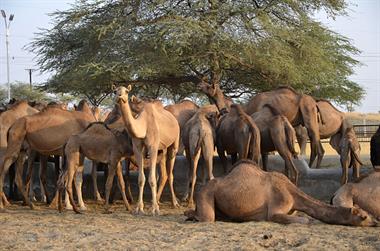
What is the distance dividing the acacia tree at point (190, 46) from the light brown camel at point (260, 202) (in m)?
15.2

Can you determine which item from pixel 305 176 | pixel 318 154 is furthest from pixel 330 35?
pixel 305 176

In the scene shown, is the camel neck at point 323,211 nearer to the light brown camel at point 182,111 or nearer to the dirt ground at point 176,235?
the dirt ground at point 176,235

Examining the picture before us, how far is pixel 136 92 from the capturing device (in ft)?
94.3

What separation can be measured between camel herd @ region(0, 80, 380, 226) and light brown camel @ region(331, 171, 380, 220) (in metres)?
0.01

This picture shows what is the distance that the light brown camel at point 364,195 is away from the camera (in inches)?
366

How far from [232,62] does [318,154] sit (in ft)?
32.5

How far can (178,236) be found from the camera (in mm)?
8281

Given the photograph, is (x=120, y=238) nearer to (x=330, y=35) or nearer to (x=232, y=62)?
(x=232, y=62)

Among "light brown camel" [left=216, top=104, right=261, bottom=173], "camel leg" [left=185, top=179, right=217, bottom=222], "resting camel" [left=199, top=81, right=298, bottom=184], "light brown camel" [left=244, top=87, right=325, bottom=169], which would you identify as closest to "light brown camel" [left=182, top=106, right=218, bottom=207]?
"light brown camel" [left=216, top=104, right=261, bottom=173]

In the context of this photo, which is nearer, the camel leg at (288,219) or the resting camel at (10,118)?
the camel leg at (288,219)

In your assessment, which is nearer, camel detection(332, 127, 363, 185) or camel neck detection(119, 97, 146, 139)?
camel neck detection(119, 97, 146, 139)

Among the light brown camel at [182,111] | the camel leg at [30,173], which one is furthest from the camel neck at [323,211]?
the light brown camel at [182,111]

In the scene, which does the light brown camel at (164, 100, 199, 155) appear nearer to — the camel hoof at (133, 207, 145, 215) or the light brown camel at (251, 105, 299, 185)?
the light brown camel at (251, 105, 299, 185)

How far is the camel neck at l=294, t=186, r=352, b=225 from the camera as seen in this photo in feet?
28.8
